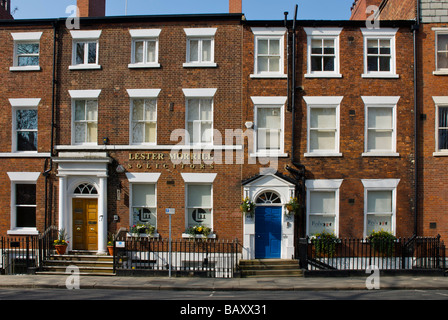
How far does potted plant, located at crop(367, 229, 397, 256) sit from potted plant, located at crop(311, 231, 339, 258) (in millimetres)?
1381

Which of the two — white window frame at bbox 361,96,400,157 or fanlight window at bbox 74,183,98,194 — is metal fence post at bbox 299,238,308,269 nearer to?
white window frame at bbox 361,96,400,157

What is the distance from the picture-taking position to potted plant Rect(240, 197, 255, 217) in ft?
49.7

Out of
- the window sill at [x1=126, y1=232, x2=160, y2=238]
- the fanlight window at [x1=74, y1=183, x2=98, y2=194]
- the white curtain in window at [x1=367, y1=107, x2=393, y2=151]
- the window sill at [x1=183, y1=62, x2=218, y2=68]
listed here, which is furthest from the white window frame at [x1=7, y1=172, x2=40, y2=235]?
the white curtain in window at [x1=367, y1=107, x2=393, y2=151]

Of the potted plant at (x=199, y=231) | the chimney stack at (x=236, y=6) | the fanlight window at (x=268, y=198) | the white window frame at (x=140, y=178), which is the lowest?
the potted plant at (x=199, y=231)

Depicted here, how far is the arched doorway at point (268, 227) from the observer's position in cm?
1545

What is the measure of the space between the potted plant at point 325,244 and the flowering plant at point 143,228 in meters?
6.17

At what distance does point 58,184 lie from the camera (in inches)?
631

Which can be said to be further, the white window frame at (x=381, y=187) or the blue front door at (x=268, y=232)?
the white window frame at (x=381, y=187)

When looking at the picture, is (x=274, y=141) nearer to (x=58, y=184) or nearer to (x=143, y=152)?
(x=143, y=152)

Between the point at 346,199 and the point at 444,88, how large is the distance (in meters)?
5.82

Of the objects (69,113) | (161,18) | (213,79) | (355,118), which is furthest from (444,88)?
(69,113)

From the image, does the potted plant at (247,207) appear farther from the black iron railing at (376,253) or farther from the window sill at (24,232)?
the window sill at (24,232)

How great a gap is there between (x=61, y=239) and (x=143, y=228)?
3.16m

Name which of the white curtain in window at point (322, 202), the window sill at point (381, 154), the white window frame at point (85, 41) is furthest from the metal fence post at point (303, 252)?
the white window frame at point (85, 41)
